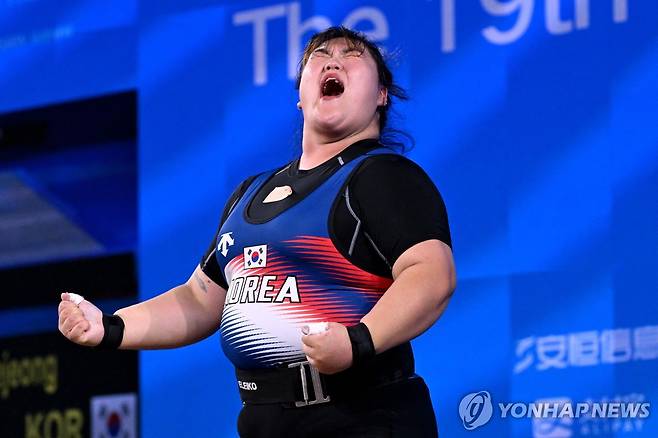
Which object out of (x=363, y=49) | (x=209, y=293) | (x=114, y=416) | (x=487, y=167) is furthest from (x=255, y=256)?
(x=114, y=416)

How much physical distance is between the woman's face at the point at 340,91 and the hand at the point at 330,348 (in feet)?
1.69

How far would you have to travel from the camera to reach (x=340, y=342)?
1776 millimetres

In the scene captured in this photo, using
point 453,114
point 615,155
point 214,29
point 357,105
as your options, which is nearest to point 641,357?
point 615,155

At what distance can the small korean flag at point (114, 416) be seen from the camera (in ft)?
13.3

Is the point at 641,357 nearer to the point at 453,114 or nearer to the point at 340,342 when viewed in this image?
the point at 453,114

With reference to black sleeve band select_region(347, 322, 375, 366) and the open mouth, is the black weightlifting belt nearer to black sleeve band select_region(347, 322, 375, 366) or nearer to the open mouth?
black sleeve band select_region(347, 322, 375, 366)

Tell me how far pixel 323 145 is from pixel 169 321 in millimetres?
432

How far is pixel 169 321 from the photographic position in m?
2.25

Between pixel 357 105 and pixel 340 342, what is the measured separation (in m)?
0.57

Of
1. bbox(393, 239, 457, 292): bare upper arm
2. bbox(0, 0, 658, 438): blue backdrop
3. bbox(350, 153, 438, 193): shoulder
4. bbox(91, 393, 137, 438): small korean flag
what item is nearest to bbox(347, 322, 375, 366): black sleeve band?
bbox(393, 239, 457, 292): bare upper arm

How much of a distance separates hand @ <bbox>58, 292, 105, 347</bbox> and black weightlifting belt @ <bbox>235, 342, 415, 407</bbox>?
1.03 feet

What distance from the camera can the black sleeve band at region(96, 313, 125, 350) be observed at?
2.15 m

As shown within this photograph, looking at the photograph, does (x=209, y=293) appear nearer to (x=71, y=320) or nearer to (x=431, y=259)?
(x=71, y=320)

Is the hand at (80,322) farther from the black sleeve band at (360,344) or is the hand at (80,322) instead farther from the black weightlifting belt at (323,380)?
the black sleeve band at (360,344)
